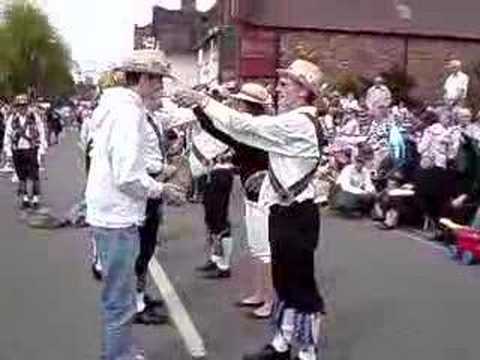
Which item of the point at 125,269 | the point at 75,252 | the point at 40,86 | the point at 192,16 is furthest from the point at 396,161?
the point at 40,86

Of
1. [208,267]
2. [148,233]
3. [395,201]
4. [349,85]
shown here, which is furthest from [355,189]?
[349,85]

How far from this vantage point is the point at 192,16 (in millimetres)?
109812

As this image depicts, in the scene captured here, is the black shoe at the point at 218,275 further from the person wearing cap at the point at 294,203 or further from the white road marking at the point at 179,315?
the person wearing cap at the point at 294,203

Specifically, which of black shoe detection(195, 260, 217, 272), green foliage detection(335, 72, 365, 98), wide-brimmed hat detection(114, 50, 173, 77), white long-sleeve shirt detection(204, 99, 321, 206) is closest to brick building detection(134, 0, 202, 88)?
green foliage detection(335, 72, 365, 98)

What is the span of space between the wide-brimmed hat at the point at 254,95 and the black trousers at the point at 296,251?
6.78 feet

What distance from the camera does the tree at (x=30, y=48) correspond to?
116 m

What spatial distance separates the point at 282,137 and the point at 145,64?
0.92 metres

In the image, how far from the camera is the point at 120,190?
593cm

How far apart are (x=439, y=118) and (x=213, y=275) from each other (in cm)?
701

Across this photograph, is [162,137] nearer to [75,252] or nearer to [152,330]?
[152,330]

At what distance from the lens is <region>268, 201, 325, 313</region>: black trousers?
268 inches

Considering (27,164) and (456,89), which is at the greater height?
(456,89)

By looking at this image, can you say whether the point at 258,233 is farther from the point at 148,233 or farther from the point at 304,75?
the point at 304,75

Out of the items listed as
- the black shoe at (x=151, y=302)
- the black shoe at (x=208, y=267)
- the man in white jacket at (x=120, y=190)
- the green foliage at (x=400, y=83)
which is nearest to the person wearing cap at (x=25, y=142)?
the black shoe at (x=208, y=267)
